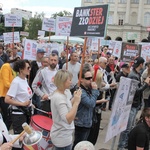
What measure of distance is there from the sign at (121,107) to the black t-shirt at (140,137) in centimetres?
33

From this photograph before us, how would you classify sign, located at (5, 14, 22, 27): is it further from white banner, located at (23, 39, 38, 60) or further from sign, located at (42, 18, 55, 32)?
white banner, located at (23, 39, 38, 60)

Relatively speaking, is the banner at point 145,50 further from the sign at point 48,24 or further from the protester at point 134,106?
the protester at point 134,106

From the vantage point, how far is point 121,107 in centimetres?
456

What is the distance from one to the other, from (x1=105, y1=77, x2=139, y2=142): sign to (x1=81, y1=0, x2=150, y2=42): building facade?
72.5m

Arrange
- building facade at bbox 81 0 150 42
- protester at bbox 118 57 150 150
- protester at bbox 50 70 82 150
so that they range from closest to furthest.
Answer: protester at bbox 50 70 82 150
protester at bbox 118 57 150 150
building facade at bbox 81 0 150 42

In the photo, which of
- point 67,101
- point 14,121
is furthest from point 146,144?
point 14,121

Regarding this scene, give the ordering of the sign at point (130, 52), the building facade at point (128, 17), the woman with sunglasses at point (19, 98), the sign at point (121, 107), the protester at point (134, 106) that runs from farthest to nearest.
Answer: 1. the building facade at point (128, 17)
2. the sign at point (130, 52)
3. the protester at point (134, 106)
4. the woman with sunglasses at point (19, 98)
5. the sign at point (121, 107)

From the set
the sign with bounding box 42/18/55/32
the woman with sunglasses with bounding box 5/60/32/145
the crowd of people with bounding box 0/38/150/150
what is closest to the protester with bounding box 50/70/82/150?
the crowd of people with bounding box 0/38/150/150

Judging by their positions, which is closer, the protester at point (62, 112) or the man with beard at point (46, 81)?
the protester at point (62, 112)

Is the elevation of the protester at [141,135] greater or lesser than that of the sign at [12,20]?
lesser

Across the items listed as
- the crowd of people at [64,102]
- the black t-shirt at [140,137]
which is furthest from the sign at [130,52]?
the black t-shirt at [140,137]

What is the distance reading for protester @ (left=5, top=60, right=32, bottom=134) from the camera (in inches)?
175

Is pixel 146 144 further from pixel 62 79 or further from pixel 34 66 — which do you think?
pixel 34 66

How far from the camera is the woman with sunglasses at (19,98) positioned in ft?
14.6
